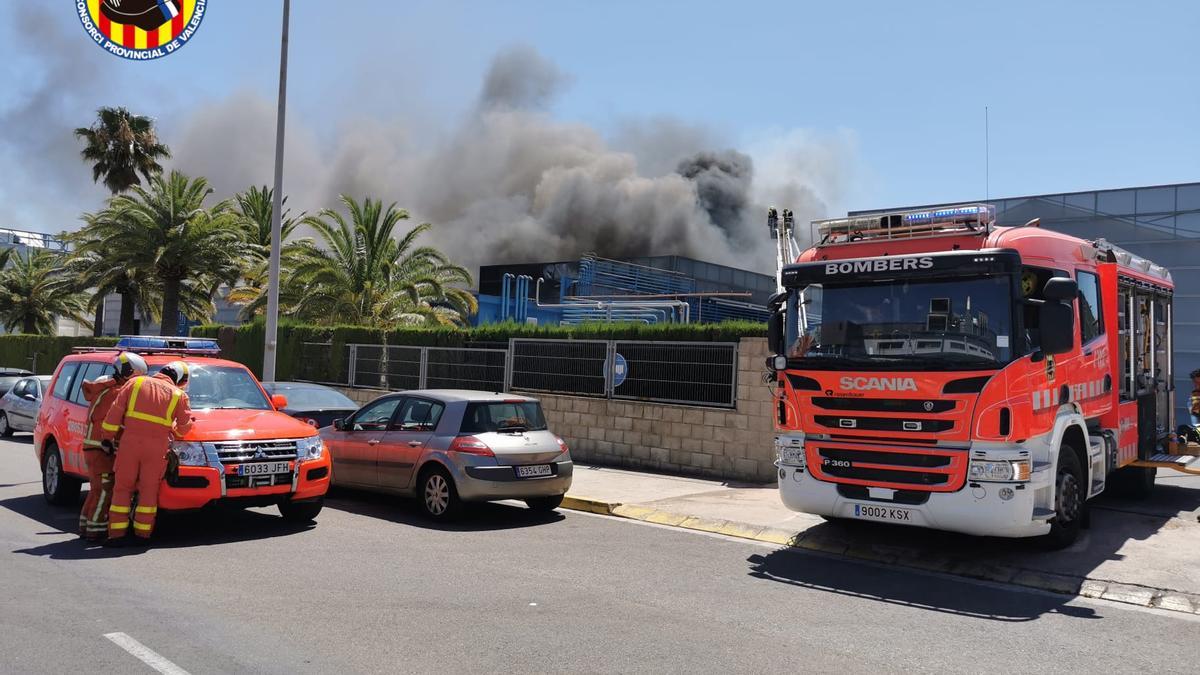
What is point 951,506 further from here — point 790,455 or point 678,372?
point 678,372

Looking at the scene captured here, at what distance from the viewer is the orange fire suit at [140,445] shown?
7785mm

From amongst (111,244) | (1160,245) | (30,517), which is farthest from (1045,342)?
(111,244)

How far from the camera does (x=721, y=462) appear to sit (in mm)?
13438

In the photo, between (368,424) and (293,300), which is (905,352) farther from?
(293,300)

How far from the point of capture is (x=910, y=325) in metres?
7.48

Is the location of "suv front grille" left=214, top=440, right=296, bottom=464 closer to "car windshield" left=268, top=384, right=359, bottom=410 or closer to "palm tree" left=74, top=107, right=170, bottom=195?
"car windshield" left=268, top=384, right=359, bottom=410

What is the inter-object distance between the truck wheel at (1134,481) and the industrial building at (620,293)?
1038cm

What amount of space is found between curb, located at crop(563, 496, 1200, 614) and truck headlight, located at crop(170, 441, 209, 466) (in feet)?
14.4

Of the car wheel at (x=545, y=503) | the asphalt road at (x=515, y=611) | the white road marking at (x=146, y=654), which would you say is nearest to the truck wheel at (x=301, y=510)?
the asphalt road at (x=515, y=611)

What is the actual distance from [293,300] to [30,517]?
52.5 ft

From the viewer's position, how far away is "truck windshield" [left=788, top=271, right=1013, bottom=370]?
720cm

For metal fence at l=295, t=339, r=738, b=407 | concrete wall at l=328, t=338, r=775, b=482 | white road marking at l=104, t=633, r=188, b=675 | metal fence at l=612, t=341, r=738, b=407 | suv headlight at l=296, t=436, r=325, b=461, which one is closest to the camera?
white road marking at l=104, t=633, r=188, b=675

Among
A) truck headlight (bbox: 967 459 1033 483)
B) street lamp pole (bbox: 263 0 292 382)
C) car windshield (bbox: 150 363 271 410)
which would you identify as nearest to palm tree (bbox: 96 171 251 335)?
street lamp pole (bbox: 263 0 292 382)

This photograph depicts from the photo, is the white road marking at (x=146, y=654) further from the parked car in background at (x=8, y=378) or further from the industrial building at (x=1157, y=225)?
the industrial building at (x=1157, y=225)
